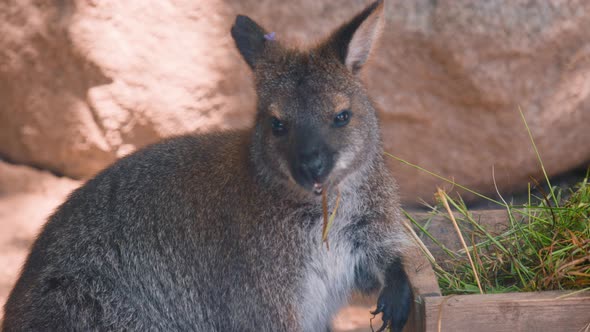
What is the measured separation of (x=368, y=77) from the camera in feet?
19.6

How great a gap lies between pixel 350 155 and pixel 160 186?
1114 mm

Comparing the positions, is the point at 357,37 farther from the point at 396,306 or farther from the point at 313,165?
the point at 396,306

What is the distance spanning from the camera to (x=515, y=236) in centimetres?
430

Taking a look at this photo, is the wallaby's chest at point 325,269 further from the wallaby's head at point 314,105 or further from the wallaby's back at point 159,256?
the wallaby's head at point 314,105

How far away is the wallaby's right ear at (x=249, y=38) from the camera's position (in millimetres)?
4086

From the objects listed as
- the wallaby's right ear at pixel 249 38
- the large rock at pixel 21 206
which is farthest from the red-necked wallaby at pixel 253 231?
the large rock at pixel 21 206

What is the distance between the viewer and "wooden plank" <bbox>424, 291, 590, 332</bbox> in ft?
11.6

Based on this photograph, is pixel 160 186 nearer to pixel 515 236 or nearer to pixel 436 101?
pixel 515 236

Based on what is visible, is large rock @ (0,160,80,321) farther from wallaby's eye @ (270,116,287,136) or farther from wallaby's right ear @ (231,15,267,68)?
wallaby's eye @ (270,116,287,136)

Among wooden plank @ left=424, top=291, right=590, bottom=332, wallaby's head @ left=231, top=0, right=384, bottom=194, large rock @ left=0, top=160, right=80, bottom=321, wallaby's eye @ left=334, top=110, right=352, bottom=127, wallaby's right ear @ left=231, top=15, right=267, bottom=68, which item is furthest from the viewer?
large rock @ left=0, top=160, right=80, bottom=321

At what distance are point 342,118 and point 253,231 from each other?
29.6 inches

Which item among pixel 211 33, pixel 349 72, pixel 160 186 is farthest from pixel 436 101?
pixel 160 186

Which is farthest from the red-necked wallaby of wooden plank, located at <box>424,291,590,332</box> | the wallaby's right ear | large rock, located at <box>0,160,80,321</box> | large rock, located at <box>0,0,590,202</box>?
large rock, located at <box>0,160,80,321</box>

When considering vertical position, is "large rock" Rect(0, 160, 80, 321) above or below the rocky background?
below
